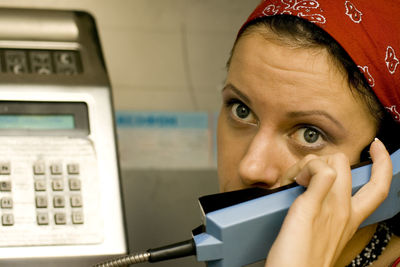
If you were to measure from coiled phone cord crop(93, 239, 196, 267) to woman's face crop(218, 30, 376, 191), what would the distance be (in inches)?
4.8

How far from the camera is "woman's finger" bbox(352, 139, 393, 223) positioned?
729 millimetres

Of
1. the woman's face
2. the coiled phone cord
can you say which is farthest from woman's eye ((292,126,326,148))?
the coiled phone cord

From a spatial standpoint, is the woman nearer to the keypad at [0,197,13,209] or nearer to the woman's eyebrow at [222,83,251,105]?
the woman's eyebrow at [222,83,251,105]

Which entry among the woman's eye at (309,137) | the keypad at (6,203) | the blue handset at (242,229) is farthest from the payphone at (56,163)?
the woman's eye at (309,137)

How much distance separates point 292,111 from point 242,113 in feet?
0.33

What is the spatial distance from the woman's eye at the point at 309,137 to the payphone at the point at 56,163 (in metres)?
0.23

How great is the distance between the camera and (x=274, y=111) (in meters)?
0.77

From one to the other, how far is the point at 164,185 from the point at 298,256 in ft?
1.54

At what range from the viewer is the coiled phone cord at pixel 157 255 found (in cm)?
69

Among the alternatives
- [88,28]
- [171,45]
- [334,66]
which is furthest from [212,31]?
[334,66]

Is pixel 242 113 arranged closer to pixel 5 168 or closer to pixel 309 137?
pixel 309 137

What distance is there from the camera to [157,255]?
2.31 feet

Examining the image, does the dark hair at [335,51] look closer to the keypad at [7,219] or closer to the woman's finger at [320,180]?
the woman's finger at [320,180]

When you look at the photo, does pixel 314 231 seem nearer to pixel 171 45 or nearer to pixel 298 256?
pixel 298 256
